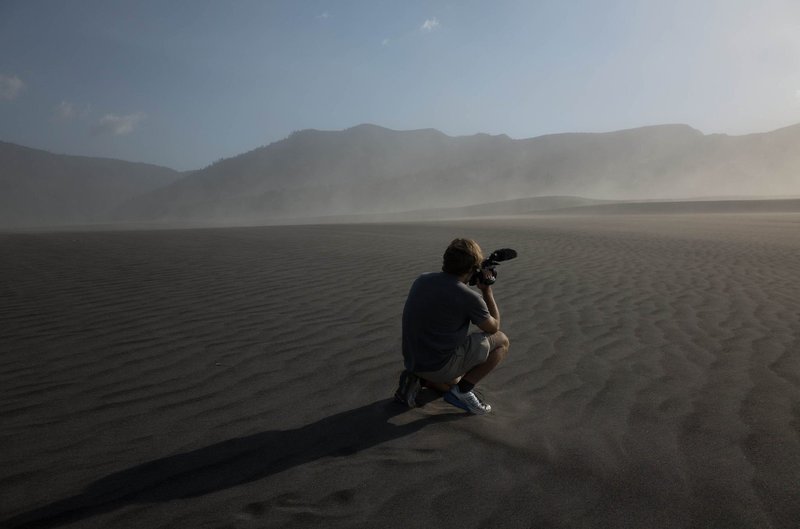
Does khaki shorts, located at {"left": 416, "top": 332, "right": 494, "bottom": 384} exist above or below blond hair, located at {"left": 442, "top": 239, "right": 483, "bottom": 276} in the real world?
below

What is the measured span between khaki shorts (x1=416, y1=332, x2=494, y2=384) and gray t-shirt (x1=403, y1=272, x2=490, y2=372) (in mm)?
43

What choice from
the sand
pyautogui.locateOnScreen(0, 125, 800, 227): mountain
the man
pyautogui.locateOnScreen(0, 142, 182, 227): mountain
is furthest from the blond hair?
pyautogui.locateOnScreen(0, 142, 182, 227): mountain

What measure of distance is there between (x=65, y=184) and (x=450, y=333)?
510ft

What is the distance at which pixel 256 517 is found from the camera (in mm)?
2574

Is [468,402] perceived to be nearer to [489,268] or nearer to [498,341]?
[498,341]

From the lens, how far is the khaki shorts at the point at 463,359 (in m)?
3.71

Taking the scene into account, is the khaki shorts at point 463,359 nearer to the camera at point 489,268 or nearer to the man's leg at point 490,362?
the man's leg at point 490,362

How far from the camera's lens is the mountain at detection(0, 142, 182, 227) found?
377 feet

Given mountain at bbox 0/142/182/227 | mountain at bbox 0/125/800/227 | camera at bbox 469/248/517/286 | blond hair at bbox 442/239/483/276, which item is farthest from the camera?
mountain at bbox 0/142/182/227

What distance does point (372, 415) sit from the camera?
374 cm

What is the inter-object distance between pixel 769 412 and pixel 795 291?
5160 mm

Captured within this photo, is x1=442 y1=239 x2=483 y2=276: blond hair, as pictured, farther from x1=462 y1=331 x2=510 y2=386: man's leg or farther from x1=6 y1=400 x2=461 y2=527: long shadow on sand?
x1=6 y1=400 x2=461 y2=527: long shadow on sand

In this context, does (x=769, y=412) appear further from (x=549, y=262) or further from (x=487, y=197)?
(x=487, y=197)

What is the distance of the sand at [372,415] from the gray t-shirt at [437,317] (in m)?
0.41
